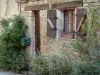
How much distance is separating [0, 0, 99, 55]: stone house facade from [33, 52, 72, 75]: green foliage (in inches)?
27.7

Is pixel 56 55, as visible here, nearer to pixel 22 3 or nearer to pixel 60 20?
pixel 60 20

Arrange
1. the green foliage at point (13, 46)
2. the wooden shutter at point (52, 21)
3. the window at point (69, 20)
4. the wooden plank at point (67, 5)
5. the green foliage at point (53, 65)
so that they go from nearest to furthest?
the green foliage at point (53, 65) < the wooden plank at point (67, 5) < the window at point (69, 20) < the wooden shutter at point (52, 21) < the green foliage at point (13, 46)

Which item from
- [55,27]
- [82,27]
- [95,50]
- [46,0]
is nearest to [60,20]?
[55,27]

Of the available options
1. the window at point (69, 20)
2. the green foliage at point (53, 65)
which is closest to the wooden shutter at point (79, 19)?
the window at point (69, 20)

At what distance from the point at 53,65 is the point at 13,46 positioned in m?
2.94

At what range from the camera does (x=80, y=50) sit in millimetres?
7266

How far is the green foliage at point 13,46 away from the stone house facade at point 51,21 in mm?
329

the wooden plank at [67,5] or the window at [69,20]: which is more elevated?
the wooden plank at [67,5]

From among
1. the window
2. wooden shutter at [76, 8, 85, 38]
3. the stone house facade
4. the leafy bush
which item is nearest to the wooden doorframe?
the stone house facade

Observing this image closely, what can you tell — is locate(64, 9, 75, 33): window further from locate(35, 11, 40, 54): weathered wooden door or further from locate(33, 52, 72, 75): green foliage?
locate(35, 11, 40, 54): weathered wooden door

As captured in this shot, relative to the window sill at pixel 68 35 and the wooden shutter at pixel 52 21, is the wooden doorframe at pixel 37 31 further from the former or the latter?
the window sill at pixel 68 35

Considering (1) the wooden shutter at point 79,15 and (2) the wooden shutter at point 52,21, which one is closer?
(1) the wooden shutter at point 79,15

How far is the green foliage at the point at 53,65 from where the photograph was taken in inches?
305

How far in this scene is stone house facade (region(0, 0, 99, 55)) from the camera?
851 centimetres
